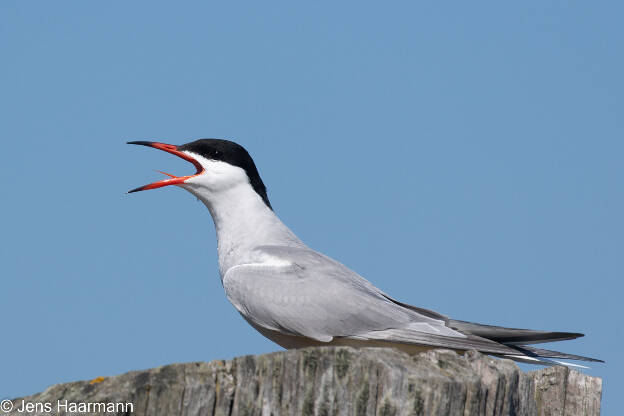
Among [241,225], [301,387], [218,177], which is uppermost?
[218,177]

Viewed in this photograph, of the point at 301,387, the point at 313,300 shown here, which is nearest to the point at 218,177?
the point at 313,300

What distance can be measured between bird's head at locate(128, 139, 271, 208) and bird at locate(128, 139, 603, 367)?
0.04 metres

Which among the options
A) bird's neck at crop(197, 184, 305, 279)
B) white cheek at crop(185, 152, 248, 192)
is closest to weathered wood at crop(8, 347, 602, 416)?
bird's neck at crop(197, 184, 305, 279)

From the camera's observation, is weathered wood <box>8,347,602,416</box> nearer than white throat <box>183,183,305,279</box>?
Yes

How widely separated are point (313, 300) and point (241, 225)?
4.95 ft

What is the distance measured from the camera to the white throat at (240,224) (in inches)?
291

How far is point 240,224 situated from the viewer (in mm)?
7645

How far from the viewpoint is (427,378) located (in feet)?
10.7

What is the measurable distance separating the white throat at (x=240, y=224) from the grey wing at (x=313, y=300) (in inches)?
15.9

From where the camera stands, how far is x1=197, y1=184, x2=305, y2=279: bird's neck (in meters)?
7.39

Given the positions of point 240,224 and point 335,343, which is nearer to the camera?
point 335,343

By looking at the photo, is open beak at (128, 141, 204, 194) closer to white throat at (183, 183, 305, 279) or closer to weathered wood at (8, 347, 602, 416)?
white throat at (183, 183, 305, 279)

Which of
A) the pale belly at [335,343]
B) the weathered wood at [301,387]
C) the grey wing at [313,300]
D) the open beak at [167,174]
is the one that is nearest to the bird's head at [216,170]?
the open beak at [167,174]

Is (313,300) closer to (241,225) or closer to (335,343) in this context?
(335,343)
